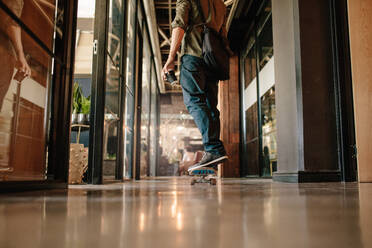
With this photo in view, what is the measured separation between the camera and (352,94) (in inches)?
101

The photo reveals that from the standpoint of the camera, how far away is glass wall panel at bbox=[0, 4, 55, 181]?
1.32m

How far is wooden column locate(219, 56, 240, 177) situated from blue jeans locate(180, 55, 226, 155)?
423 cm

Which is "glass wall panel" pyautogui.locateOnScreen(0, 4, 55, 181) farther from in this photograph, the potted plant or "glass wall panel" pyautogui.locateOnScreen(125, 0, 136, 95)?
"glass wall panel" pyautogui.locateOnScreen(125, 0, 136, 95)

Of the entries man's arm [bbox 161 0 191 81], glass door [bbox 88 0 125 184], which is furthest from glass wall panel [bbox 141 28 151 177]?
man's arm [bbox 161 0 191 81]

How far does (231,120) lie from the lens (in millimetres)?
6551

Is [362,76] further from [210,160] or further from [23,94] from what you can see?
[23,94]

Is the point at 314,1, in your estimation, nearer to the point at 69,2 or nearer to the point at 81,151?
the point at 69,2

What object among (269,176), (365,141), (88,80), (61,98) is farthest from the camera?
(88,80)

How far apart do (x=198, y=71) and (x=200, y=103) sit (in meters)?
0.23

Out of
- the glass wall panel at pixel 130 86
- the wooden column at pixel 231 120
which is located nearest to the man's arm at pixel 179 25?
the glass wall panel at pixel 130 86

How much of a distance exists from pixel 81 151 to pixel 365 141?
2.44 m

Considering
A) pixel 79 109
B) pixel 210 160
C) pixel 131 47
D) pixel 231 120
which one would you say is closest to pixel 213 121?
pixel 210 160

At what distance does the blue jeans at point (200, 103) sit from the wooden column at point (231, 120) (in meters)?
4.23

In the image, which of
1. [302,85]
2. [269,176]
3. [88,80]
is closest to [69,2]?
[302,85]
